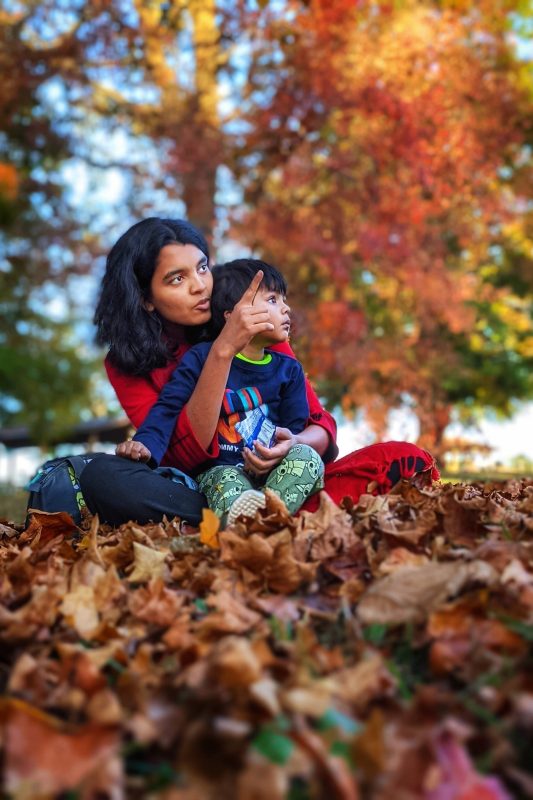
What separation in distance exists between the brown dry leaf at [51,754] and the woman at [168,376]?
5.63 feet

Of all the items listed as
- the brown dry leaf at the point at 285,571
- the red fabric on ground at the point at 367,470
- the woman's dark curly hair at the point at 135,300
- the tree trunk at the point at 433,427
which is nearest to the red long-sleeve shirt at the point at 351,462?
the red fabric on ground at the point at 367,470

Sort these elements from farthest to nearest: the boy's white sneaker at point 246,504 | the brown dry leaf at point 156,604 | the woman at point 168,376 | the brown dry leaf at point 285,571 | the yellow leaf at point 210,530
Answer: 1. the woman at point 168,376
2. the boy's white sneaker at point 246,504
3. the yellow leaf at point 210,530
4. the brown dry leaf at point 285,571
5. the brown dry leaf at point 156,604

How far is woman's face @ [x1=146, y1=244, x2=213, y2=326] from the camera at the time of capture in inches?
135

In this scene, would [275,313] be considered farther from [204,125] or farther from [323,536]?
[204,125]

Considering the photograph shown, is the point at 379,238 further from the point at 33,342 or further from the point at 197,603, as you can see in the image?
the point at 33,342

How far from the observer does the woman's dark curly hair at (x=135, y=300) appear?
3.49 meters

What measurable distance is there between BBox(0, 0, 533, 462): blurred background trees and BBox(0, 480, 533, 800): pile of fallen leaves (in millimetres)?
6751

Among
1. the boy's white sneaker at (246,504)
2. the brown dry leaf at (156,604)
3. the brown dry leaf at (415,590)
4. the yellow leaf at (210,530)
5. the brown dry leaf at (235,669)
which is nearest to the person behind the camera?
the brown dry leaf at (235,669)

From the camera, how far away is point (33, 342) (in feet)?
60.4

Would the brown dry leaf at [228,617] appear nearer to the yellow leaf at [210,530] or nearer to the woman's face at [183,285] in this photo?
the yellow leaf at [210,530]

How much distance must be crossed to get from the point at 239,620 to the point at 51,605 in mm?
407

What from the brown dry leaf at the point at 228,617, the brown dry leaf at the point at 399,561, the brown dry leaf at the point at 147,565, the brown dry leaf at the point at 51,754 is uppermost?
the brown dry leaf at the point at 147,565

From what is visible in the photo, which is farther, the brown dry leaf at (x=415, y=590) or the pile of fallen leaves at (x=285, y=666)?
the brown dry leaf at (x=415, y=590)

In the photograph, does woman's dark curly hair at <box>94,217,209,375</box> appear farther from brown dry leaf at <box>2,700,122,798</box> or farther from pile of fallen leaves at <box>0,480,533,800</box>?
brown dry leaf at <box>2,700,122,798</box>
